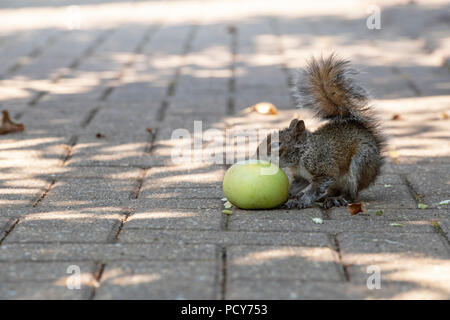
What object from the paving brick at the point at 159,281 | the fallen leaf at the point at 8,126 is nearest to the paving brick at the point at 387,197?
the paving brick at the point at 159,281

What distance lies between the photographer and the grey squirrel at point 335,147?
406cm

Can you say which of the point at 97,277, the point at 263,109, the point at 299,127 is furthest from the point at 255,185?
the point at 263,109

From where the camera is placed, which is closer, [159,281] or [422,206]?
[159,281]

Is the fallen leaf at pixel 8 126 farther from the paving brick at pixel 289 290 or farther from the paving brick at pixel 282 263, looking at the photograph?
the paving brick at pixel 289 290

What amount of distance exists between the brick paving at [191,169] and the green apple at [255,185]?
0.08 meters

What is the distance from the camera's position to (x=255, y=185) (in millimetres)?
3830

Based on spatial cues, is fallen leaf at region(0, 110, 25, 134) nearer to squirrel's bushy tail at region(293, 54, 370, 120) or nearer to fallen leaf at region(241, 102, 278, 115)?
fallen leaf at region(241, 102, 278, 115)

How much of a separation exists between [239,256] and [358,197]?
1247 mm

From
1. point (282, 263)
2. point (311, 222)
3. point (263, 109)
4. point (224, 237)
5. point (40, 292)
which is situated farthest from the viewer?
point (263, 109)

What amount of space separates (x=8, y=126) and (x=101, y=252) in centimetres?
255

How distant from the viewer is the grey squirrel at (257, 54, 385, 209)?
13.3 ft

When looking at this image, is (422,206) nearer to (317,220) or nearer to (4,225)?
(317,220)

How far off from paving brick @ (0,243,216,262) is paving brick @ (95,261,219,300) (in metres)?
0.09
